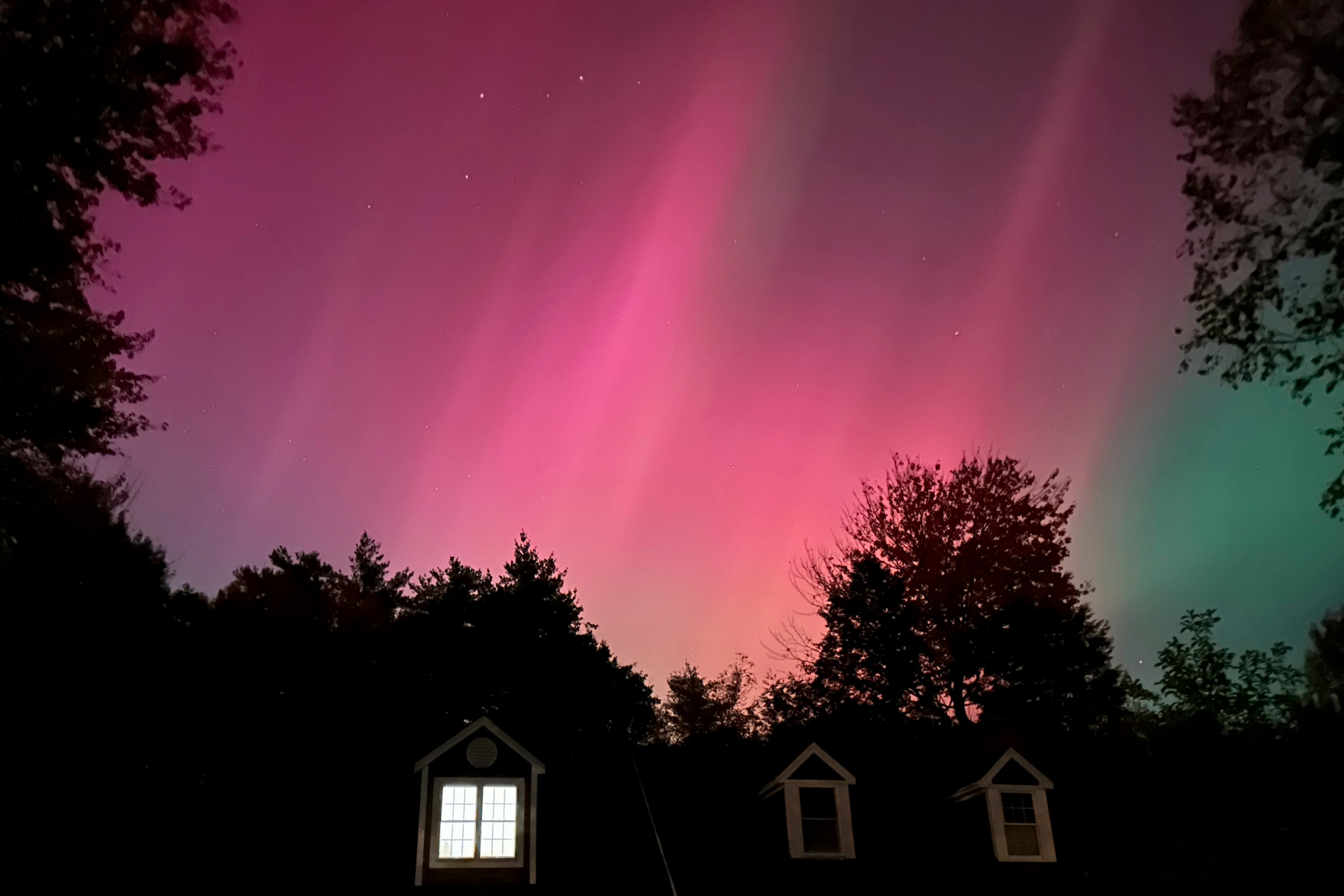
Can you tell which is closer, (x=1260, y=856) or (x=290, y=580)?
(x=1260, y=856)

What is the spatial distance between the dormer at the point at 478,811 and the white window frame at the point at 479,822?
10mm

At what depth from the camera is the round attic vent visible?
19344 mm

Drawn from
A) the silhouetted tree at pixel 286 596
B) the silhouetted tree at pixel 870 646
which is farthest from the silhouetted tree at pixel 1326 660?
the silhouetted tree at pixel 286 596

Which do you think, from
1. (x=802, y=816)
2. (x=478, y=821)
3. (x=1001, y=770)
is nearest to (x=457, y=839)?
(x=478, y=821)

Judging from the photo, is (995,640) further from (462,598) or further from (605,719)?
(462,598)

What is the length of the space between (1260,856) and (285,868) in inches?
724

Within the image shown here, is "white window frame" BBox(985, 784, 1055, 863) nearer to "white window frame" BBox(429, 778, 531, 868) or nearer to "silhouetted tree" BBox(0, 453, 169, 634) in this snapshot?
"white window frame" BBox(429, 778, 531, 868)

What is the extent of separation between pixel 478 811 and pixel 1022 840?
12399mm

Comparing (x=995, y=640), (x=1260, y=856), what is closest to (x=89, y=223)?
(x=1260, y=856)

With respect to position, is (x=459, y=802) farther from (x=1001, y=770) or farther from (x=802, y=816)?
(x=1001, y=770)

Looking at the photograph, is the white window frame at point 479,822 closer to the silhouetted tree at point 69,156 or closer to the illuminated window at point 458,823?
the illuminated window at point 458,823

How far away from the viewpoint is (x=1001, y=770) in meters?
21.0

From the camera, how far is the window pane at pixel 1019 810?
68.9 feet

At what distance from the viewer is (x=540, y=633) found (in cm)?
4462
